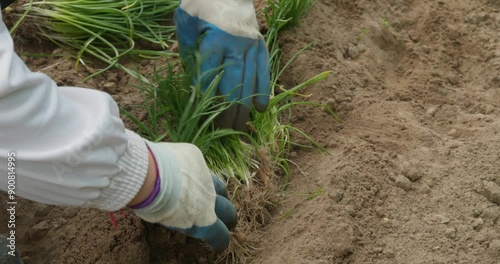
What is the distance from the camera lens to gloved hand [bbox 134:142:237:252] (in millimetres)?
1523

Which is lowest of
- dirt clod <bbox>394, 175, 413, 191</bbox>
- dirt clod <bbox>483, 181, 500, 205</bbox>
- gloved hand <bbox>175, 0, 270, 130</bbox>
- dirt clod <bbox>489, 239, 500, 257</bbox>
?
dirt clod <bbox>394, 175, 413, 191</bbox>

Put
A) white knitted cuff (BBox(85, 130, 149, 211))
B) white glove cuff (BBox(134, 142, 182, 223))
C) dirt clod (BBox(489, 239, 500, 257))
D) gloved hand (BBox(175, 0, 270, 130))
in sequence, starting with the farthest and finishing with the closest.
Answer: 1. gloved hand (BBox(175, 0, 270, 130))
2. dirt clod (BBox(489, 239, 500, 257))
3. white glove cuff (BBox(134, 142, 182, 223))
4. white knitted cuff (BBox(85, 130, 149, 211))

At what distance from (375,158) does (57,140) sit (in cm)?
106

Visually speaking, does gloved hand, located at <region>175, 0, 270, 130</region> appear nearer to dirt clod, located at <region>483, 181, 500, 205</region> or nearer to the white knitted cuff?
the white knitted cuff

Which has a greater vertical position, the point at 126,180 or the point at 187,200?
the point at 126,180

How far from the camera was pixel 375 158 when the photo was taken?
6.56 feet

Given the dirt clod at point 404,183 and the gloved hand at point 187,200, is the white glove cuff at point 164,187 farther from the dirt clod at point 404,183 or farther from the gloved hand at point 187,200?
the dirt clod at point 404,183

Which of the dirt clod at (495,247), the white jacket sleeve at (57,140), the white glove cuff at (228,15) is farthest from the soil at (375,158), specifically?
the white jacket sleeve at (57,140)

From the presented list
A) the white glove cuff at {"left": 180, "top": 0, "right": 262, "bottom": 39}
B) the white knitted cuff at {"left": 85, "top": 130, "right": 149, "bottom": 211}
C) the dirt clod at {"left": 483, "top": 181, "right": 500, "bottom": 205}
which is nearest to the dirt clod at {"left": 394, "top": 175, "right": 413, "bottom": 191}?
the dirt clod at {"left": 483, "top": 181, "right": 500, "bottom": 205}

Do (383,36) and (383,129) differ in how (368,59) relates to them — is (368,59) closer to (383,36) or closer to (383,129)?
(383,36)

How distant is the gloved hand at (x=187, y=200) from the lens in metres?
1.52

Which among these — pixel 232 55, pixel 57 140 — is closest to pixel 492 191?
pixel 232 55

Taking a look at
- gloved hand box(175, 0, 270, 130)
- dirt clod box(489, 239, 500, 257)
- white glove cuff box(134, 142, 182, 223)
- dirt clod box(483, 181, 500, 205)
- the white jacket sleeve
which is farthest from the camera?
gloved hand box(175, 0, 270, 130)

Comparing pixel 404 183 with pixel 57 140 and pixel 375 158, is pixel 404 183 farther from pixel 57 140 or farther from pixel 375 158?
pixel 57 140
